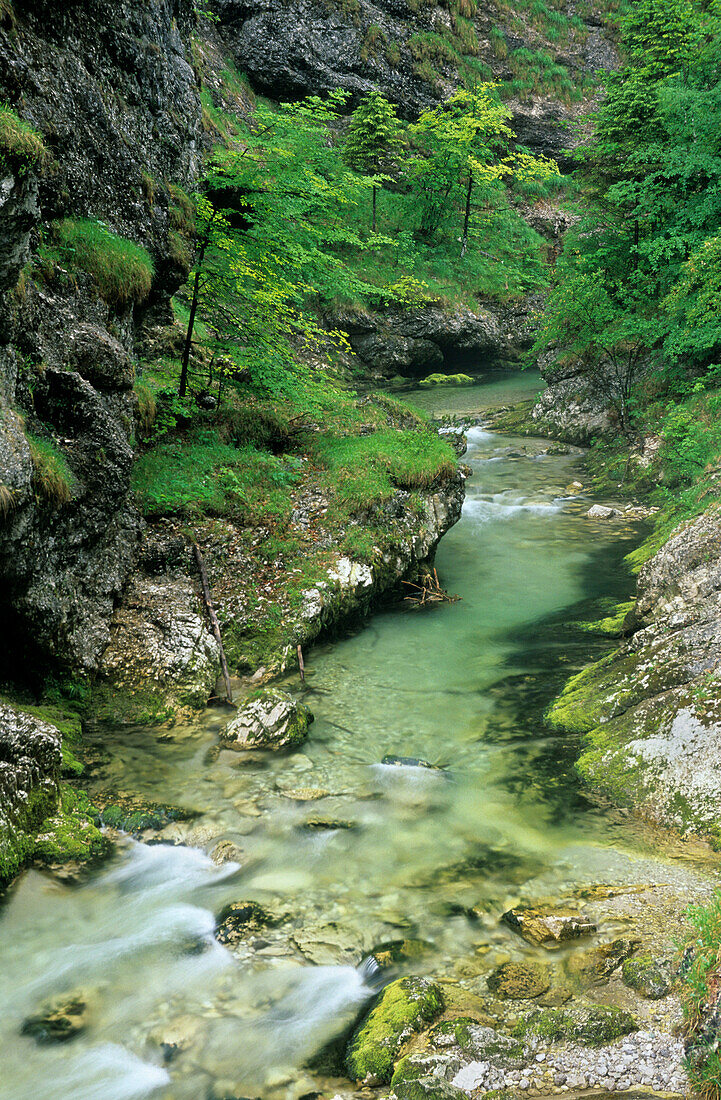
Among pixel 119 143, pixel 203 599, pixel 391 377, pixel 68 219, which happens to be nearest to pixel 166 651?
pixel 203 599

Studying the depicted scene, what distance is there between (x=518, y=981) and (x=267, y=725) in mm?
3441

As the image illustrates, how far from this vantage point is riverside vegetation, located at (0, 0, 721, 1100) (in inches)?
195

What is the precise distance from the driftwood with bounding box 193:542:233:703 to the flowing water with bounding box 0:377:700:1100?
58 cm

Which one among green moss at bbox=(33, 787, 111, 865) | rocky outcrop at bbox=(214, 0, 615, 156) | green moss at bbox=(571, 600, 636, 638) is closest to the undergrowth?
green moss at bbox=(33, 787, 111, 865)

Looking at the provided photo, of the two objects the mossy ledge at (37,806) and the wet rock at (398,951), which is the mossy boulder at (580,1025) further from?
the mossy ledge at (37,806)

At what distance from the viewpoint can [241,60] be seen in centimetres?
2938

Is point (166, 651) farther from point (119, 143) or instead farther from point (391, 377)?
point (391, 377)

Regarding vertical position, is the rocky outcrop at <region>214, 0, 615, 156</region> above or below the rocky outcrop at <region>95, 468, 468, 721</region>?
above

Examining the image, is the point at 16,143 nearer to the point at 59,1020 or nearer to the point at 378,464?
the point at 59,1020

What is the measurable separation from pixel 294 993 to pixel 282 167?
10.3m

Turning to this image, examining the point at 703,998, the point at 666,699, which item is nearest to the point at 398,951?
the point at 703,998

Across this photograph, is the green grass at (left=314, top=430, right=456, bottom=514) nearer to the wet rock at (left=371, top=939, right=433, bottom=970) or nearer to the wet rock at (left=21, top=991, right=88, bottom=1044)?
the wet rock at (left=371, top=939, right=433, bottom=970)

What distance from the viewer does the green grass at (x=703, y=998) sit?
107 inches

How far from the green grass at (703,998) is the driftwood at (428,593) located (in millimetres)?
6915
